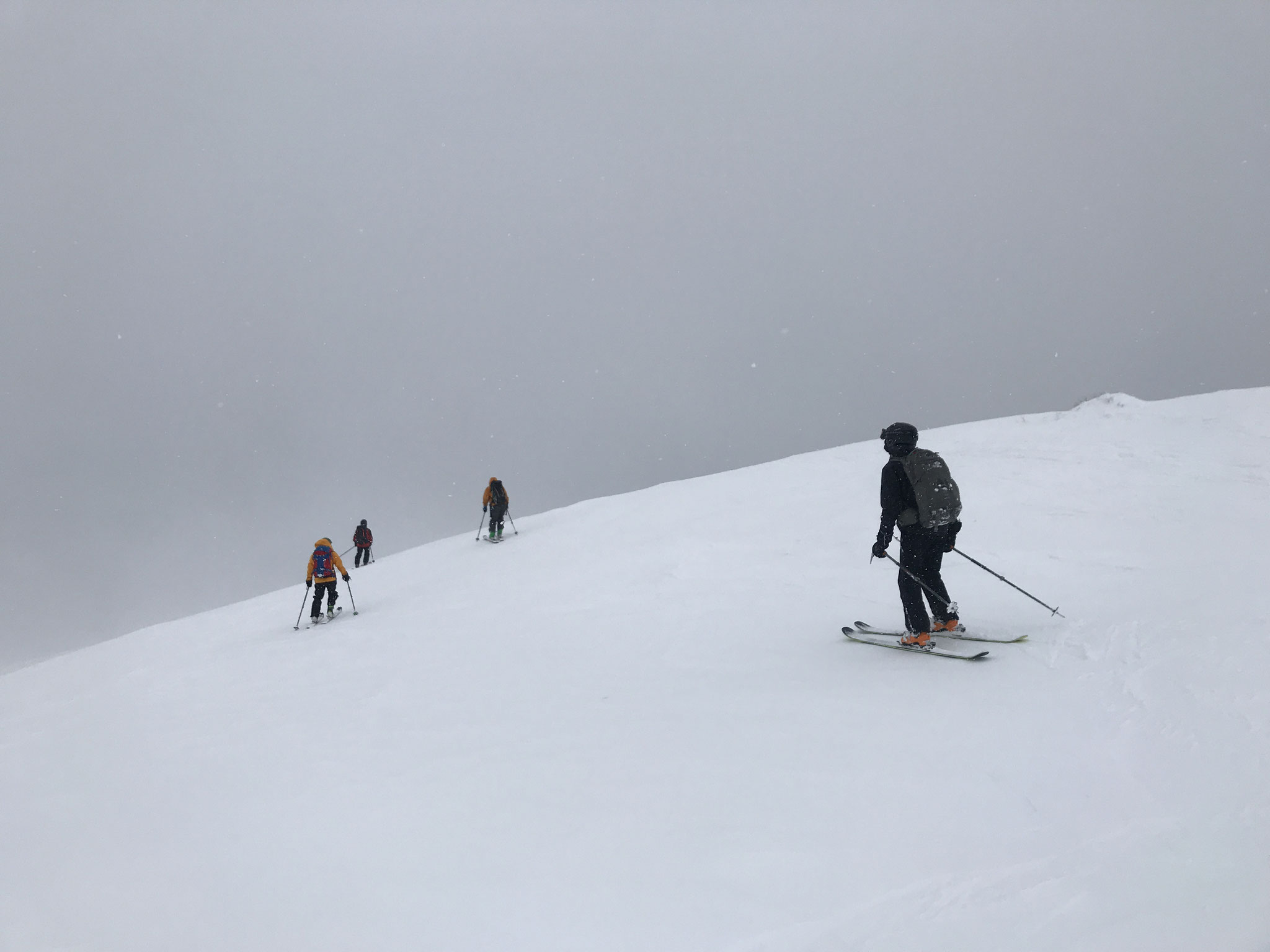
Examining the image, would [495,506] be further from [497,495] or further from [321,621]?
[321,621]

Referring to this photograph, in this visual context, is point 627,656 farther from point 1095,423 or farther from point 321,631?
point 1095,423

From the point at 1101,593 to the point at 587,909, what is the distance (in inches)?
298

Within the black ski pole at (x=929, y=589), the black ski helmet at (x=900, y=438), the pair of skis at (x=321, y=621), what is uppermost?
the pair of skis at (x=321, y=621)

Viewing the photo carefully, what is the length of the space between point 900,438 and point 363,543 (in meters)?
19.3

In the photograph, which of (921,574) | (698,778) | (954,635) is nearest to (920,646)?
(954,635)

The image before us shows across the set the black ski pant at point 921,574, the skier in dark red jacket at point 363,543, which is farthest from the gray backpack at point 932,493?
Answer: the skier in dark red jacket at point 363,543

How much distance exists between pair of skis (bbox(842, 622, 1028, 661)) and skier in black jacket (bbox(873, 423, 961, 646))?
71mm

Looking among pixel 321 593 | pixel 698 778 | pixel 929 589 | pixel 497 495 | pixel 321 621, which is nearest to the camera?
pixel 698 778

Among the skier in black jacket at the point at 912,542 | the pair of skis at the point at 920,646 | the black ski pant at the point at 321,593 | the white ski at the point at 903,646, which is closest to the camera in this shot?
the white ski at the point at 903,646

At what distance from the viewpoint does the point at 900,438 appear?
22.3 feet

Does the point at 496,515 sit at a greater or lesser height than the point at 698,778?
greater

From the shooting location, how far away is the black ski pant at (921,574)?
269 inches

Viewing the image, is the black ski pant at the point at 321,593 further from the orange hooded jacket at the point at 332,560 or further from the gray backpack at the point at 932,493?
the gray backpack at the point at 932,493

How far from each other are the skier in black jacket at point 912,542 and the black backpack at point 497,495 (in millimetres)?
12993
